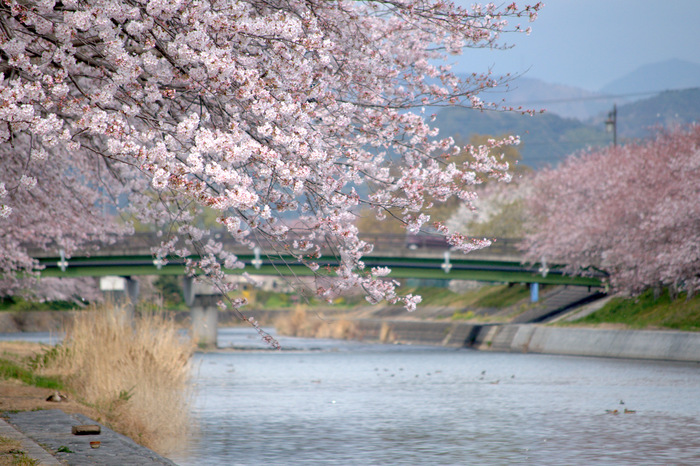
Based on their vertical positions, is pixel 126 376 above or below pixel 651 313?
above

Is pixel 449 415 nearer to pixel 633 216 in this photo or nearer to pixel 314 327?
pixel 633 216

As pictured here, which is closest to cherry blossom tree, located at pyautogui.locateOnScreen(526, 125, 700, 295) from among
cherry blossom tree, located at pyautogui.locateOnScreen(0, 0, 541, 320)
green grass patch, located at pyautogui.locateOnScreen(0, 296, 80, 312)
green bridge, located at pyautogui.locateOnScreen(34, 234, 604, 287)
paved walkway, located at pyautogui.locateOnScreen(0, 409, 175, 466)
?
green bridge, located at pyautogui.locateOnScreen(34, 234, 604, 287)

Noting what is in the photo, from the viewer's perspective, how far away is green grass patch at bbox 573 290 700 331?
46.5 metres

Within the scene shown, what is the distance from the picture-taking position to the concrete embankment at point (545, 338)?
43844 mm

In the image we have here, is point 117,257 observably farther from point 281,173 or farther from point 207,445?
point 281,173

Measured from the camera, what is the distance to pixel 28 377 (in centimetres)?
2152

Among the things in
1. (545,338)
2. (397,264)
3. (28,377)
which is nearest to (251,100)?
(28,377)

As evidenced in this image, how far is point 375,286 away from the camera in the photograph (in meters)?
11.9

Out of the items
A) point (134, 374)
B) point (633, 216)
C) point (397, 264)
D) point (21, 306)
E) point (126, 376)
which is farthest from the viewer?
point (21, 306)

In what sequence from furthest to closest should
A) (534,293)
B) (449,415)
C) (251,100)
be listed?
(534,293) < (449,415) < (251,100)

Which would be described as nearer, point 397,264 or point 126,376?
point 126,376

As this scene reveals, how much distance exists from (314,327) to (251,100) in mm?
76261

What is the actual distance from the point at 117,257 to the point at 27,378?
3837 cm

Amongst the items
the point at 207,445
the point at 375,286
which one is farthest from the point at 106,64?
the point at 207,445
